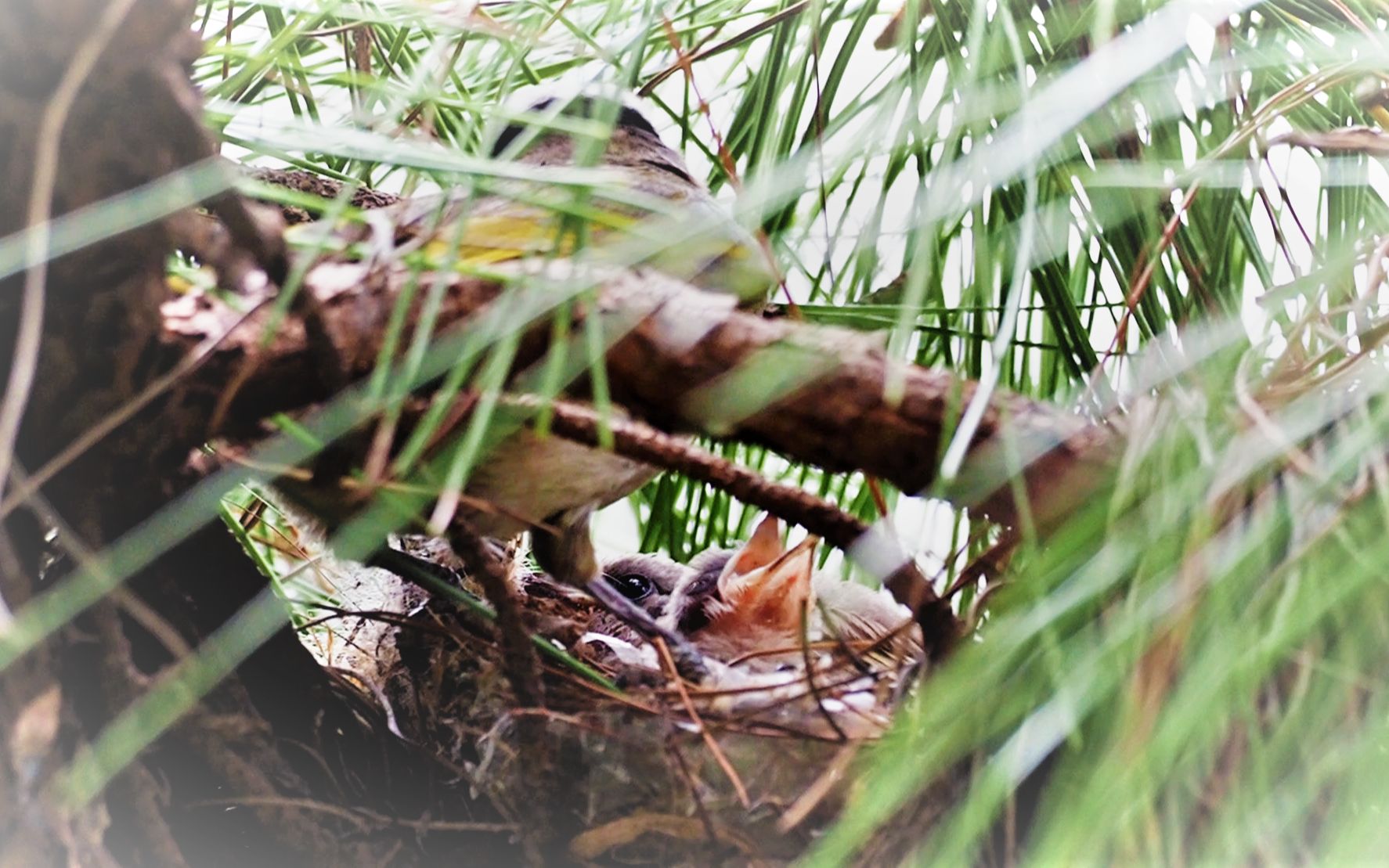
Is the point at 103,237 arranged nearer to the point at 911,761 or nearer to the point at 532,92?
the point at 911,761

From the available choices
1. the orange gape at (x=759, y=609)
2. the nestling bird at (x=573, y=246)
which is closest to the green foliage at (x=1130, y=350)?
the nestling bird at (x=573, y=246)

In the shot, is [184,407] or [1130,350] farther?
[1130,350]

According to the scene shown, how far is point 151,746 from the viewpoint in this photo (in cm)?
45

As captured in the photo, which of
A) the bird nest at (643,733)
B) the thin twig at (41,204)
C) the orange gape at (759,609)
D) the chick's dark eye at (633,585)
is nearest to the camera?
the thin twig at (41,204)

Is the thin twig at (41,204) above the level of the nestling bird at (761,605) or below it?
above

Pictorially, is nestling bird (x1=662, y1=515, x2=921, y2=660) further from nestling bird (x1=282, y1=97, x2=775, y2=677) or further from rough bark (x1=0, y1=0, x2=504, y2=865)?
rough bark (x1=0, y1=0, x2=504, y2=865)

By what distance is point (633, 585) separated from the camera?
42.9 inches

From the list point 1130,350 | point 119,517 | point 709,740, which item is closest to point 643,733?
point 709,740

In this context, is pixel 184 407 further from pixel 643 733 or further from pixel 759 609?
pixel 759 609

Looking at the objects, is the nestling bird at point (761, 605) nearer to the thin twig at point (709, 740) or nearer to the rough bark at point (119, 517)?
the thin twig at point (709, 740)

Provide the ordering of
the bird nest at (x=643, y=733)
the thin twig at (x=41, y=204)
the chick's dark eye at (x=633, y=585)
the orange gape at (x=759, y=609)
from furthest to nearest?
the chick's dark eye at (x=633, y=585) → the orange gape at (x=759, y=609) → the bird nest at (x=643, y=733) → the thin twig at (x=41, y=204)

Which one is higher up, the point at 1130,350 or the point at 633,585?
the point at 1130,350

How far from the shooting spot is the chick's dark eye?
3.55 ft

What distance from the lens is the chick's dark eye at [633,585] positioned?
1.08 m
